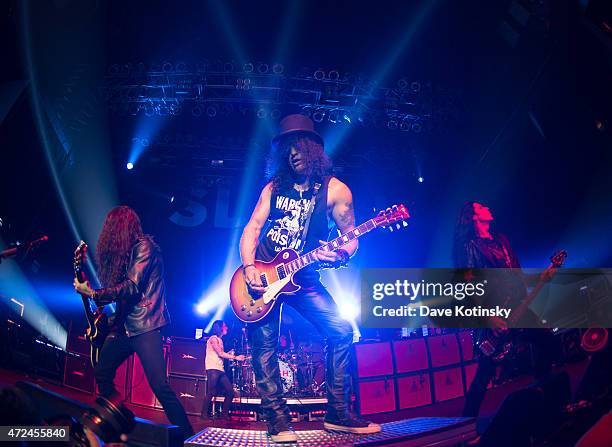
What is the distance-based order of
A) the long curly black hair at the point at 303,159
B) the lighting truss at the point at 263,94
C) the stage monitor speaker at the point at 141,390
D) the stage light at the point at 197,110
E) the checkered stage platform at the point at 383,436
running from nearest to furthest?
the checkered stage platform at the point at 383,436 < the stage monitor speaker at the point at 141,390 < the long curly black hair at the point at 303,159 < the lighting truss at the point at 263,94 < the stage light at the point at 197,110

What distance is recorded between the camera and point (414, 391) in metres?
4.40

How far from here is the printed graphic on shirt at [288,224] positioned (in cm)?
454

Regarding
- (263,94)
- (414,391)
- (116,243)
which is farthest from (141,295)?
(263,94)

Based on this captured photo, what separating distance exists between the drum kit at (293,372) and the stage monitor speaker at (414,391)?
2.62 ft

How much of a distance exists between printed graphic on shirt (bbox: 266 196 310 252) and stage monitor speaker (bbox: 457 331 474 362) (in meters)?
1.89

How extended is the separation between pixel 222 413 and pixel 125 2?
5095 millimetres

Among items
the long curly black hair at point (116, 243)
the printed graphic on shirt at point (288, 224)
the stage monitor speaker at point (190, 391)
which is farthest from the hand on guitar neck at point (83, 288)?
the printed graphic on shirt at point (288, 224)

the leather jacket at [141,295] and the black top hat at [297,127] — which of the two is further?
the black top hat at [297,127]

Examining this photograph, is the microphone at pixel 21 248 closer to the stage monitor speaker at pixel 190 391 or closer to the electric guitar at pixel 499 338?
the stage monitor speaker at pixel 190 391

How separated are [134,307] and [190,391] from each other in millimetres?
1000

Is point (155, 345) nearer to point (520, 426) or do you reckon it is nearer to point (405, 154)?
point (520, 426)

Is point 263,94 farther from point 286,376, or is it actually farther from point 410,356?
point 410,356

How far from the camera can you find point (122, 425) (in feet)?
11.2

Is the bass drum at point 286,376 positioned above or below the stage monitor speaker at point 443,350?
below
